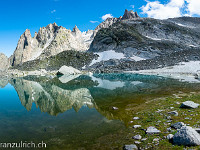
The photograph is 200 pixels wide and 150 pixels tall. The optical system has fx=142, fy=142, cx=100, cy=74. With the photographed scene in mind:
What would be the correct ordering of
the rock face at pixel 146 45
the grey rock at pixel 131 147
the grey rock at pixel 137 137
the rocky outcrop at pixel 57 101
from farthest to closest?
the rock face at pixel 146 45 → the rocky outcrop at pixel 57 101 → the grey rock at pixel 137 137 → the grey rock at pixel 131 147

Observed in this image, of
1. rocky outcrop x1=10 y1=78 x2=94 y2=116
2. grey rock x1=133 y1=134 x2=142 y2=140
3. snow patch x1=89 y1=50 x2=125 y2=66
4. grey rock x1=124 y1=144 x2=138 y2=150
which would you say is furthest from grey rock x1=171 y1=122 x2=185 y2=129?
snow patch x1=89 y1=50 x2=125 y2=66

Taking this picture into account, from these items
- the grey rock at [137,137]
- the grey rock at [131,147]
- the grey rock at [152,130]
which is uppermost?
the grey rock at [152,130]

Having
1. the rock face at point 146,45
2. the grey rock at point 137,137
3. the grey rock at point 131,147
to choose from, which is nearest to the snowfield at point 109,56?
the rock face at point 146,45

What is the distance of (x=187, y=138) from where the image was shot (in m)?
6.86

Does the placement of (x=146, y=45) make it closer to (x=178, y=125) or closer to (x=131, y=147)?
(x=178, y=125)

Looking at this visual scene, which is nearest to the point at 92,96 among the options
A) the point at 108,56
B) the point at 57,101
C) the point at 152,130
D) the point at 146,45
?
the point at 57,101

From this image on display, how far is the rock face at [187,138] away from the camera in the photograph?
6710 mm

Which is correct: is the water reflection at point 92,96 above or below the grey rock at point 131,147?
above

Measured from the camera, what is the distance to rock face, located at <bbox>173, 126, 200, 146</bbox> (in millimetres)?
6710

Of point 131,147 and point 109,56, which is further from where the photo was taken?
point 109,56

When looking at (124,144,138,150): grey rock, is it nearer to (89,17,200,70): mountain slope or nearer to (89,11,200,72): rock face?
(89,11,200,72): rock face

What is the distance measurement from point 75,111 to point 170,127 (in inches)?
357

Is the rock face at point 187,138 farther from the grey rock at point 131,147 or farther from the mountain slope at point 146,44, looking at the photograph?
the mountain slope at point 146,44

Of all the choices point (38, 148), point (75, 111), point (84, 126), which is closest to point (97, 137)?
point (84, 126)
